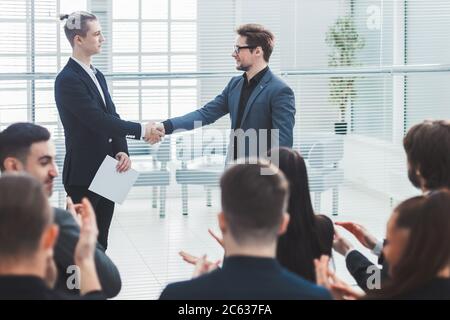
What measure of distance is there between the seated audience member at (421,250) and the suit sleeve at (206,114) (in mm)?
2723

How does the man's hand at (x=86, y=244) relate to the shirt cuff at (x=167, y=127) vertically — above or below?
below

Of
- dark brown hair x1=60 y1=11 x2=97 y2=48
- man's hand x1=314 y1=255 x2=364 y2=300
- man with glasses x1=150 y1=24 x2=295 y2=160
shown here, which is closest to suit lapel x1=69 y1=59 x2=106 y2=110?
dark brown hair x1=60 y1=11 x2=97 y2=48

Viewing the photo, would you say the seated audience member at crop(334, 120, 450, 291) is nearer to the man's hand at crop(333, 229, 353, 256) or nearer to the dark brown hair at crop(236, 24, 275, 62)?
the man's hand at crop(333, 229, 353, 256)

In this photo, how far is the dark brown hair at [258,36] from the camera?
4.59 meters

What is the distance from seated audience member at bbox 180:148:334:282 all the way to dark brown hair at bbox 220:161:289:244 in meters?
0.51

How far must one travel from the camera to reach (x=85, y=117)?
4.39 m

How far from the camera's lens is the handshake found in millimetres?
4680

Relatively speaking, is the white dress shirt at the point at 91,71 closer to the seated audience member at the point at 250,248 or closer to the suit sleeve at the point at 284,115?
the suit sleeve at the point at 284,115

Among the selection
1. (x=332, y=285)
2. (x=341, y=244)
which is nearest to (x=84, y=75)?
(x=341, y=244)

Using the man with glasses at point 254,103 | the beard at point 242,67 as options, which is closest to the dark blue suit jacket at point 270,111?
the man with glasses at point 254,103

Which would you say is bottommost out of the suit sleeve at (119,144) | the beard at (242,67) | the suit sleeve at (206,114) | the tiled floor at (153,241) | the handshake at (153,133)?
the tiled floor at (153,241)
